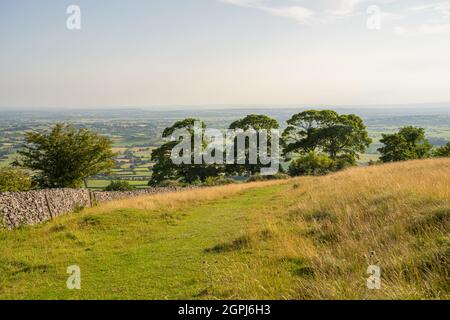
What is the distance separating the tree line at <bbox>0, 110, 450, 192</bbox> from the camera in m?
33.2

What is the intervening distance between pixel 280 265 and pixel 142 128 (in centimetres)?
12194

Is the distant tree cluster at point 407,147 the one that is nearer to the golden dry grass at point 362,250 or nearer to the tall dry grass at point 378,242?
the tall dry grass at point 378,242

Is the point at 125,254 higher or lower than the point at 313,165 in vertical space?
higher

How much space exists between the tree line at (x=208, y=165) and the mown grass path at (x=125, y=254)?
1948 cm

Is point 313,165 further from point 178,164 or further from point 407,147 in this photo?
point 178,164

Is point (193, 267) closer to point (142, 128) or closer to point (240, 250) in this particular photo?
point (240, 250)

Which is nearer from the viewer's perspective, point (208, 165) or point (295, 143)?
point (208, 165)

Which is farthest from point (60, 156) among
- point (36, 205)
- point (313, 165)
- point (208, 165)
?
point (313, 165)

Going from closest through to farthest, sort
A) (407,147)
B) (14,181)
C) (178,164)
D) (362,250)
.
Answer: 1. (362,250)
2. (14,181)
3. (407,147)
4. (178,164)

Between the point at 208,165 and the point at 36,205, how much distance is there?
33.9m

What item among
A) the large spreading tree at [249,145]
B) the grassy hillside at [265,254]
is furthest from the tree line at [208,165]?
the grassy hillside at [265,254]

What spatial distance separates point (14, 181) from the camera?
3831cm
